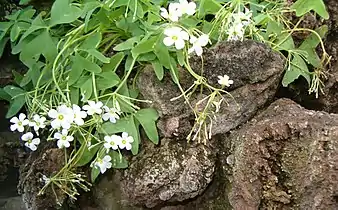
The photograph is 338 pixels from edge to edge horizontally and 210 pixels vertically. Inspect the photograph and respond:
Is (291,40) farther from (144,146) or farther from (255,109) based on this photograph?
(144,146)

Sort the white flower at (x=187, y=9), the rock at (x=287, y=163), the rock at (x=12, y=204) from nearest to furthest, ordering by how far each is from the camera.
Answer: the rock at (x=287, y=163), the white flower at (x=187, y=9), the rock at (x=12, y=204)

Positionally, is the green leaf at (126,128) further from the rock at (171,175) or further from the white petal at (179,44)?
the white petal at (179,44)

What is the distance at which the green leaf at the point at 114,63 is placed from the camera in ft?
4.43

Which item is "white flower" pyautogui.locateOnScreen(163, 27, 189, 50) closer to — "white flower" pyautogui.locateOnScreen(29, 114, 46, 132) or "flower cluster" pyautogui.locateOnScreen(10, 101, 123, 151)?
"flower cluster" pyautogui.locateOnScreen(10, 101, 123, 151)

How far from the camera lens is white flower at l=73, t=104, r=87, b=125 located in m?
1.27

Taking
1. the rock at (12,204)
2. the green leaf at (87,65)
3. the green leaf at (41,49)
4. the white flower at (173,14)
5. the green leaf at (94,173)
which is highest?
the white flower at (173,14)

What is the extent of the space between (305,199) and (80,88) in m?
0.59

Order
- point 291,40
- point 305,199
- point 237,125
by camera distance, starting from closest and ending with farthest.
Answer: point 305,199, point 237,125, point 291,40

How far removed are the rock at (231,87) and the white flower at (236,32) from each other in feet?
0.05

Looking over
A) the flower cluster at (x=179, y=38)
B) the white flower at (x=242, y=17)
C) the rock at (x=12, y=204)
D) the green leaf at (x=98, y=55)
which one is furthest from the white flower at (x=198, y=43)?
the rock at (x=12, y=204)

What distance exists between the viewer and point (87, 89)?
132cm

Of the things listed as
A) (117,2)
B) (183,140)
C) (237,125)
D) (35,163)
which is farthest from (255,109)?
(35,163)

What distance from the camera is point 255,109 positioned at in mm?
1338

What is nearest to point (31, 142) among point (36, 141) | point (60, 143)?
point (36, 141)
